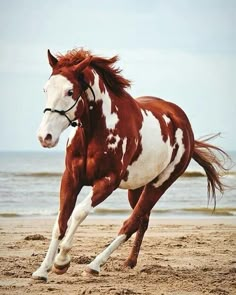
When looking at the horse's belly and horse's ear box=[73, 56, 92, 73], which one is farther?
the horse's belly

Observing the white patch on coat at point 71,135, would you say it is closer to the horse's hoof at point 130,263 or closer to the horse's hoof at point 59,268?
the horse's hoof at point 59,268

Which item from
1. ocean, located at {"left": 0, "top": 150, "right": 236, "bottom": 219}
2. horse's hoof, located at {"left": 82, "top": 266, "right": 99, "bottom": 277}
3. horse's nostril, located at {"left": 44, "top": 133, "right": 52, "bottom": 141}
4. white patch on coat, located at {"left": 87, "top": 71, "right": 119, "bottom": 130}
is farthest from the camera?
ocean, located at {"left": 0, "top": 150, "right": 236, "bottom": 219}

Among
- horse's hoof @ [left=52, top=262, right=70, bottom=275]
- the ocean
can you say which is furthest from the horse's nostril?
the ocean

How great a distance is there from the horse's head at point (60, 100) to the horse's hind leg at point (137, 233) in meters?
1.57

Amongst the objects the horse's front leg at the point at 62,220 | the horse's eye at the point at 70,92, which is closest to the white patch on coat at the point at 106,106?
the horse's eye at the point at 70,92

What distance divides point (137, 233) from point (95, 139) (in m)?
1.49

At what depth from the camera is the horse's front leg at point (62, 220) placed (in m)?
6.33

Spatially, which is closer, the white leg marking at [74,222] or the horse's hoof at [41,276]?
the white leg marking at [74,222]

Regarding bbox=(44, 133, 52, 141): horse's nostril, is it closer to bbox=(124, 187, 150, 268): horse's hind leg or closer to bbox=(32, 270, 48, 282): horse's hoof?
bbox=(32, 270, 48, 282): horse's hoof

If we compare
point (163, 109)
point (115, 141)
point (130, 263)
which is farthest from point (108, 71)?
point (130, 263)

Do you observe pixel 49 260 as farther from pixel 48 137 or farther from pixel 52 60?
pixel 52 60

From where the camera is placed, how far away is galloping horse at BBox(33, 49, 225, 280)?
238 inches

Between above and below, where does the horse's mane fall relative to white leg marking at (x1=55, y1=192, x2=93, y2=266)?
above

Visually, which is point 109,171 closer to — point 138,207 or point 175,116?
point 138,207
